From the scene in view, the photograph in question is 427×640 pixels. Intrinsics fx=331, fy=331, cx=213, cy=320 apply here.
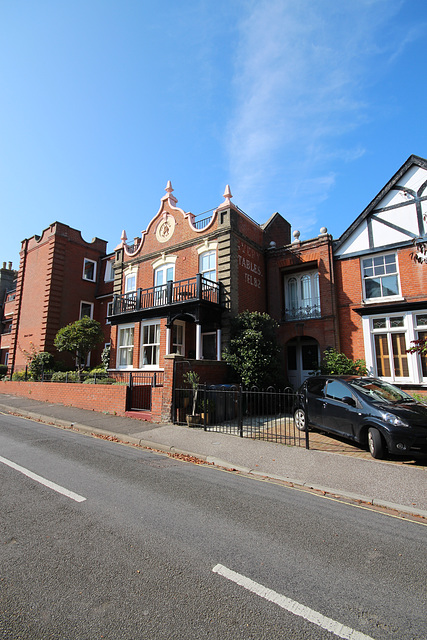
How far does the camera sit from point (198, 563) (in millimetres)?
3232

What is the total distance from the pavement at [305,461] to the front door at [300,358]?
744 cm

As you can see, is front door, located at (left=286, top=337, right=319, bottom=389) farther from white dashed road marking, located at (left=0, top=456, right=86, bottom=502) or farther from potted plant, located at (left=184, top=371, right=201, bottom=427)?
white dashed road marking, located at (left=0, top=456, right=86, bottom=502)

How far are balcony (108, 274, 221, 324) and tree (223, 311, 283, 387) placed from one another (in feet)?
5.20

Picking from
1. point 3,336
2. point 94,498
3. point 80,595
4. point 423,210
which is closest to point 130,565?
point 80,595

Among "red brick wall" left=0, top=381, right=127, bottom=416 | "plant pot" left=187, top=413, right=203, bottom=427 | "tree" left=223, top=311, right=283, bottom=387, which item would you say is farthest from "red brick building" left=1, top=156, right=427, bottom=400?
"red brick wall" left=0, top=381, right=127, bottom=416

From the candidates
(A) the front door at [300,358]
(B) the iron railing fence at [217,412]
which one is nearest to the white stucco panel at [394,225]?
(A) the front door at [300,358]

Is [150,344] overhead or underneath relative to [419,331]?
underneath

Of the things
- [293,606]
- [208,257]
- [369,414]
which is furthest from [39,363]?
[293,606]

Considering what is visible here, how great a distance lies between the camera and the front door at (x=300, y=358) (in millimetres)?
16828

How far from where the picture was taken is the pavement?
540 cm

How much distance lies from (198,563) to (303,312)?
14924mm

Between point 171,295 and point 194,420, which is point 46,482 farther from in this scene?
point 171,295

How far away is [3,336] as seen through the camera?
31.2 metres

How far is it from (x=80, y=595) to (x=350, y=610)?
219cm
